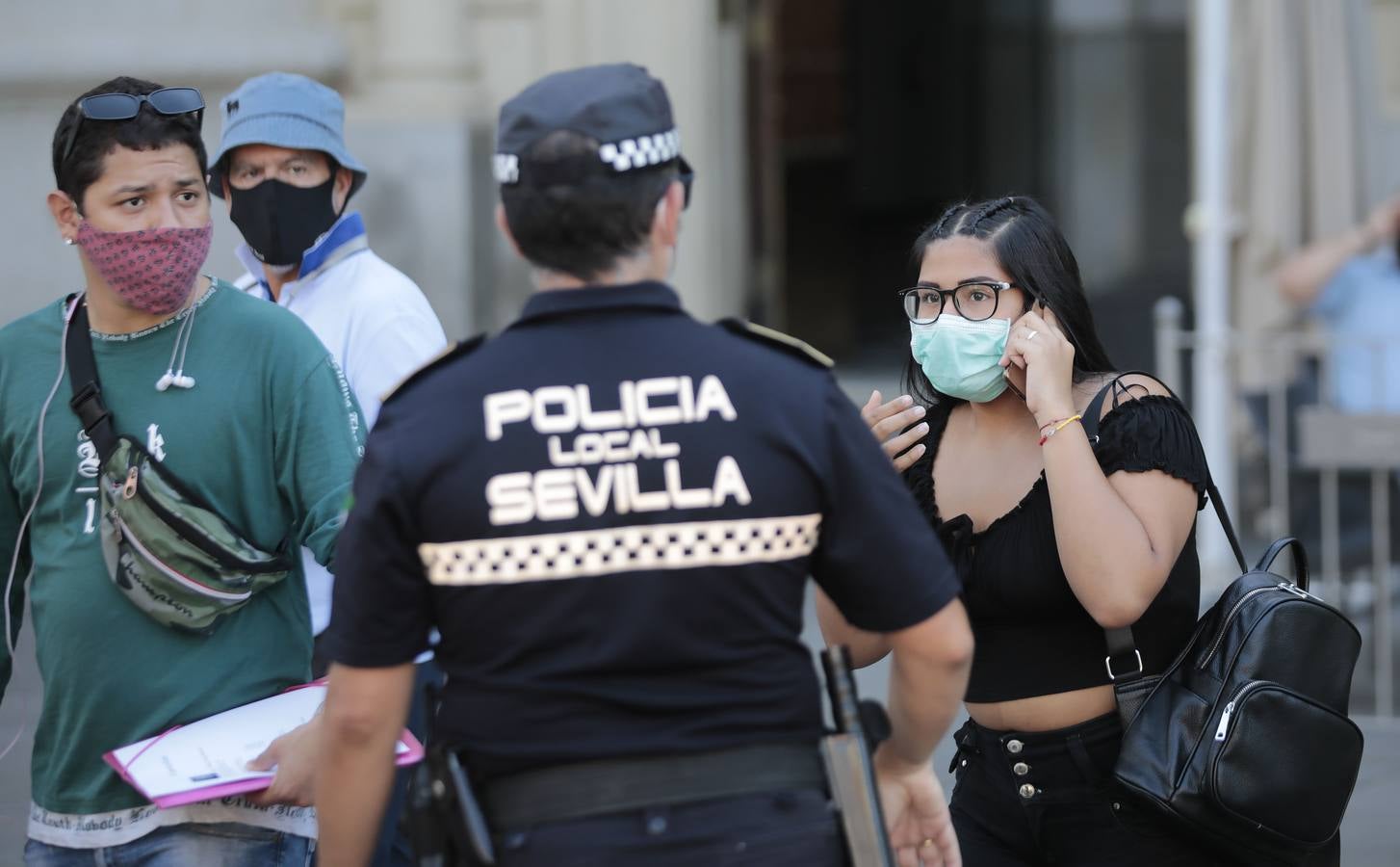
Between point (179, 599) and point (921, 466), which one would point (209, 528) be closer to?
point (179, 599)

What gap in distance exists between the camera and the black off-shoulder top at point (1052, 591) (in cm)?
287

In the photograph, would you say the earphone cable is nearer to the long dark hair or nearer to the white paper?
the white paper

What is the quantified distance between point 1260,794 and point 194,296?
6.12ft

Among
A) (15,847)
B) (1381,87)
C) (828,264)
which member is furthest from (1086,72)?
(15,847)

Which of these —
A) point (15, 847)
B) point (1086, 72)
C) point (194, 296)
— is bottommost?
point (15, 847)

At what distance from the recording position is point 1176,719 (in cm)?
279

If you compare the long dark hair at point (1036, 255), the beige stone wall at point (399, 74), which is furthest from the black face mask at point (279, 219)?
the beige stone wall at point (399, 74)

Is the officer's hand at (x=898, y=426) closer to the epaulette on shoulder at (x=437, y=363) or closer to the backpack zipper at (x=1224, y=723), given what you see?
the backpack zipper at (x=1224, y=723)

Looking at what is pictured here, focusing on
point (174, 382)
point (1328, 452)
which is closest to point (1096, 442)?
point (174, 382)

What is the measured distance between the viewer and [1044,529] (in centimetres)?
290

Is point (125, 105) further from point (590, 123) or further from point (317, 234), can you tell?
point (590, 123)

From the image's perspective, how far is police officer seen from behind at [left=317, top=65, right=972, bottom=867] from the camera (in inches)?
80.0

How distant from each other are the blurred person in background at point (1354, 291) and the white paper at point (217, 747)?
15.7 ft

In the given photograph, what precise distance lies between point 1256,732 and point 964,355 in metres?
0.77
